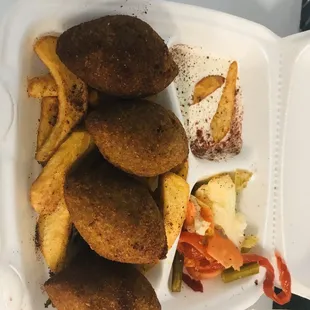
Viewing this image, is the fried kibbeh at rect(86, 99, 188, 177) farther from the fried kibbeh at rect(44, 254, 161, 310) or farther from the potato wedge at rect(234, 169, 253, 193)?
the potato wedge at rect(234, 169, 253, 193)

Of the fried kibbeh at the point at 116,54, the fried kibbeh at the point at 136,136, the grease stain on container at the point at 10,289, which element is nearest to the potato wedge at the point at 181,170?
the fried kibbeh at the point at 136,136

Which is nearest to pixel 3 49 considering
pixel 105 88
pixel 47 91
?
pixel 47 91

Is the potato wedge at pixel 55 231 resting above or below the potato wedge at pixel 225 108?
below

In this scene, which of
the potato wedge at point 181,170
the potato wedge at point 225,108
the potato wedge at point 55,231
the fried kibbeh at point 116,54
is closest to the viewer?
the fried kibbeh at point 116,54

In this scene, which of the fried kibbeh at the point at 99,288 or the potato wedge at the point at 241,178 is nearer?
the fried kibbeh at the point at 99,288

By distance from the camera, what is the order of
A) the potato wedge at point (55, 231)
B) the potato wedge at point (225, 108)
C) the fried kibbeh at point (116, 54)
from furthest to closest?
the potato wedge at point (225, 108) → the potato wedge at point (55, 231) → the fried kibbeh at point (116, 54)

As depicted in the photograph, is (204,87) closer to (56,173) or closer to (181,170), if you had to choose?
(181,170)

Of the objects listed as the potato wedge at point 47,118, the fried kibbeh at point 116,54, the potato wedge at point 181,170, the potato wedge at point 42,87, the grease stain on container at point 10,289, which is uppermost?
the fried kibbeh at point 116,54

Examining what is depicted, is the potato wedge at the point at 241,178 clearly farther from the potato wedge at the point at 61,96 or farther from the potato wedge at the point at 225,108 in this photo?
the potato wedge at the point at 61,96

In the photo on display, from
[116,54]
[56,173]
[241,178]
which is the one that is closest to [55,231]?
[56,173]
